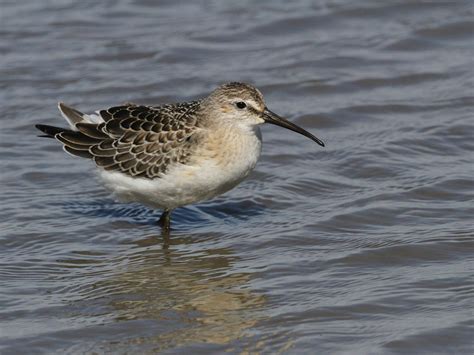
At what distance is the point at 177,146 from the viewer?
10.3 m

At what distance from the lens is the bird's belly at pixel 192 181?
10.2m

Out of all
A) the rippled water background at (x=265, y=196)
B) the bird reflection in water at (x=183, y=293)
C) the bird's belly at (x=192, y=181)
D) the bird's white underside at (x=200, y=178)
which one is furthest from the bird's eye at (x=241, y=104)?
the bird reflection in water at (x=183, y=293)

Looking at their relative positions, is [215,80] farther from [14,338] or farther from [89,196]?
[14,338]

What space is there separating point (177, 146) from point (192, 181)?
1.21 ft

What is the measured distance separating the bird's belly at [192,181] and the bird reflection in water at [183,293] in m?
0.43

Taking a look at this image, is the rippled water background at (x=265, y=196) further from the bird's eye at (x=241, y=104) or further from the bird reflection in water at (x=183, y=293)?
the bird's eye at (x=241, y=104)

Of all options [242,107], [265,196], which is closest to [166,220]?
[265,196]

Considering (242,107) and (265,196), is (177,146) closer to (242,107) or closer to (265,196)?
(242,107)

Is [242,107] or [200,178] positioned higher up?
[242,107]

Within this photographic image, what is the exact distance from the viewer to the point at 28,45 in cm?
1595

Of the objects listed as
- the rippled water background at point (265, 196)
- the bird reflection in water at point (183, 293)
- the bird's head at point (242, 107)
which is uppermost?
the bird's head at point (242, 107)

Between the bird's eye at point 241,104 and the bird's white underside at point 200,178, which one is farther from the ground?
the bird's eye at point 241,104

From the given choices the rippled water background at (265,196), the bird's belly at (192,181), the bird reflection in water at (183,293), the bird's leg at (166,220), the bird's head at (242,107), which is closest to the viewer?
the bird reflection in water at (183,293)

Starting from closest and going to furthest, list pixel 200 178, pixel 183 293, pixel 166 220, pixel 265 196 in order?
1. pixel 183 293
2. pixel 200 178
3. pixel 166 220
4. pixel 265 196
